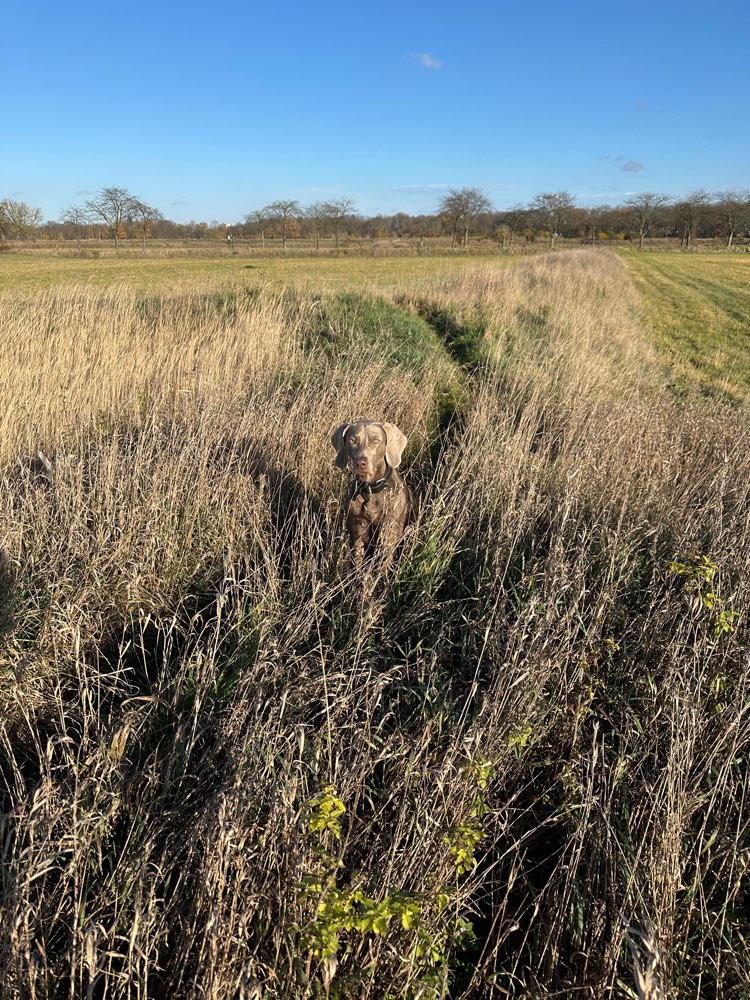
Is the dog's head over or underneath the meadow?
over

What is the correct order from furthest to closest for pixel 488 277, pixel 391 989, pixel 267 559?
pixel 488 277 < pixel 267 559 < pixel 391 989

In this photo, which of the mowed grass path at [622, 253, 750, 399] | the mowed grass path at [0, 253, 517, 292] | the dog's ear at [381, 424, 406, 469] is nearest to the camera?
the dog's ear at [381, 424, 406, 469]

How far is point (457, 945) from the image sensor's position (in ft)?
5.52

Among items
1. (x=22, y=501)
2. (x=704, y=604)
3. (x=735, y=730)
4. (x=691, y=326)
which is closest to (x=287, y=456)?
(x=22, y=501)

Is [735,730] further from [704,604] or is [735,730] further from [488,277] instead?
[488,277]

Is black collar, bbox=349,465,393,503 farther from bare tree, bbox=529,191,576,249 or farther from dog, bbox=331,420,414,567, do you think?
bare tree, bbox=529,191,576,249

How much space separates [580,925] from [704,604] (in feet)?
4.01

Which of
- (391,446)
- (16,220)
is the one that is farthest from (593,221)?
(391,446)

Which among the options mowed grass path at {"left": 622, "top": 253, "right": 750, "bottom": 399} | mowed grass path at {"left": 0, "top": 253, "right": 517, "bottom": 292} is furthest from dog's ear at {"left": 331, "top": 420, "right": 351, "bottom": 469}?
mowed grass path at {"left": 0, "top": 253, "right": 517, "bottom": 292}

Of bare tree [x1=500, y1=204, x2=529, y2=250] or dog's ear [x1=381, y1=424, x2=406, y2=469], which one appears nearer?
dog's ear [x1=381, y1=424, x2=406, y2=469]

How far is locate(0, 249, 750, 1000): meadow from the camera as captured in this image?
1.42 m

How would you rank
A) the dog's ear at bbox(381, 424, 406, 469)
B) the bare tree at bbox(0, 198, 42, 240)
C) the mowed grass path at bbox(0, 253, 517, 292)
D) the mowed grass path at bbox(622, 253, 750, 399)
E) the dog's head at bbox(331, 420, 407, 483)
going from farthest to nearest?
1. the bare tree at bbox(0, 198, 42, 240)
2. the mowed grass path at bbox(0, 253, 517, 292)
3. the mowed grass path at bbox(622, 253, 750, 399)
4. the dog's ear at bbox(381, 424, 406, 469)
5. the dog's head at bbox(331, 420, 407, 483)

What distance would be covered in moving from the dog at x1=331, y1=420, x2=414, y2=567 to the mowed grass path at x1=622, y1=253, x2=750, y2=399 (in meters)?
6.21

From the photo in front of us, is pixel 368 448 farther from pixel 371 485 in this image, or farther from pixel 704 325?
pixel 704 325
